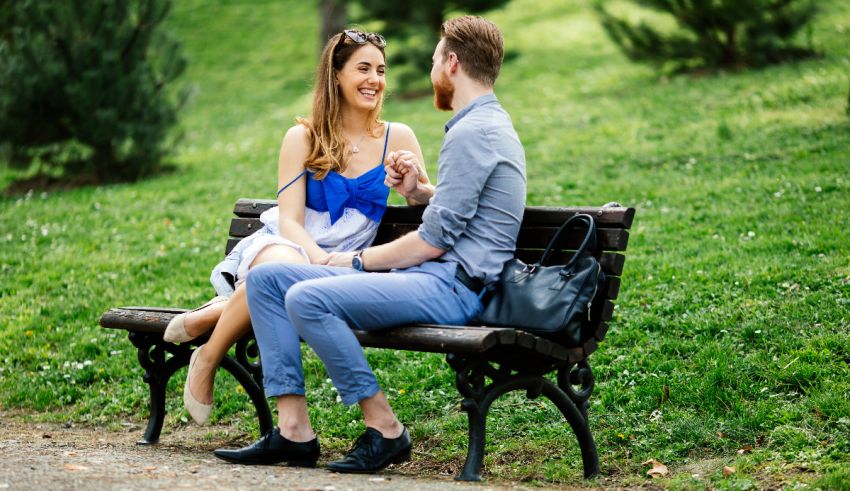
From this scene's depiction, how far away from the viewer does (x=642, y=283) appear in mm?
6348

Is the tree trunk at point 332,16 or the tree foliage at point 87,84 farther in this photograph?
the tree trunk at point 332,16

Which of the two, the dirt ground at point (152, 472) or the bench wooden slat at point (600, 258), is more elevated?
the bench wooden slat at point (600, 258)

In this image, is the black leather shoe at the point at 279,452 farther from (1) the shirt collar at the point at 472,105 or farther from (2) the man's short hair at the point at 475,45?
(2) the man's short hair at the point at 475,45

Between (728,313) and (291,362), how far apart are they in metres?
2.71

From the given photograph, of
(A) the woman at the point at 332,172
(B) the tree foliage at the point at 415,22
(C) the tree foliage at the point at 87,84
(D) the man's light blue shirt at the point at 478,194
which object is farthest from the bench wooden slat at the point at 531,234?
(B) the tree foliage at the point at 415,22

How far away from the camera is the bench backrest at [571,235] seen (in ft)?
13.5

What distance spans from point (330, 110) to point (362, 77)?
219mm

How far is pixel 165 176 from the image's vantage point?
1265 centimetres

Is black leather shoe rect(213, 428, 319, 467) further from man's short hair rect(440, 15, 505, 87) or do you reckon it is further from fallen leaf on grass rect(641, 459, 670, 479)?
man's short hair rect(440, 15, 505, 87)

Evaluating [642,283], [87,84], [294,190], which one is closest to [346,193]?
[294,190]

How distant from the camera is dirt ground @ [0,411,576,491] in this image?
11.8 ft

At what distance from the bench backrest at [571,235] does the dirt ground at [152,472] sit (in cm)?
80

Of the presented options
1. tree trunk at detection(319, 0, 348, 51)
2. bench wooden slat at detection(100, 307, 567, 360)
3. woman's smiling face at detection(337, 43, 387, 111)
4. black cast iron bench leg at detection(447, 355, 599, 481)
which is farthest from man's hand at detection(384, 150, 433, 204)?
tree trunk at detection(319, 0, 348, 51)

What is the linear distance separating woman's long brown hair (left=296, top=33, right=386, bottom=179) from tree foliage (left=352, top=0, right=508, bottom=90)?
1288 centimetres
